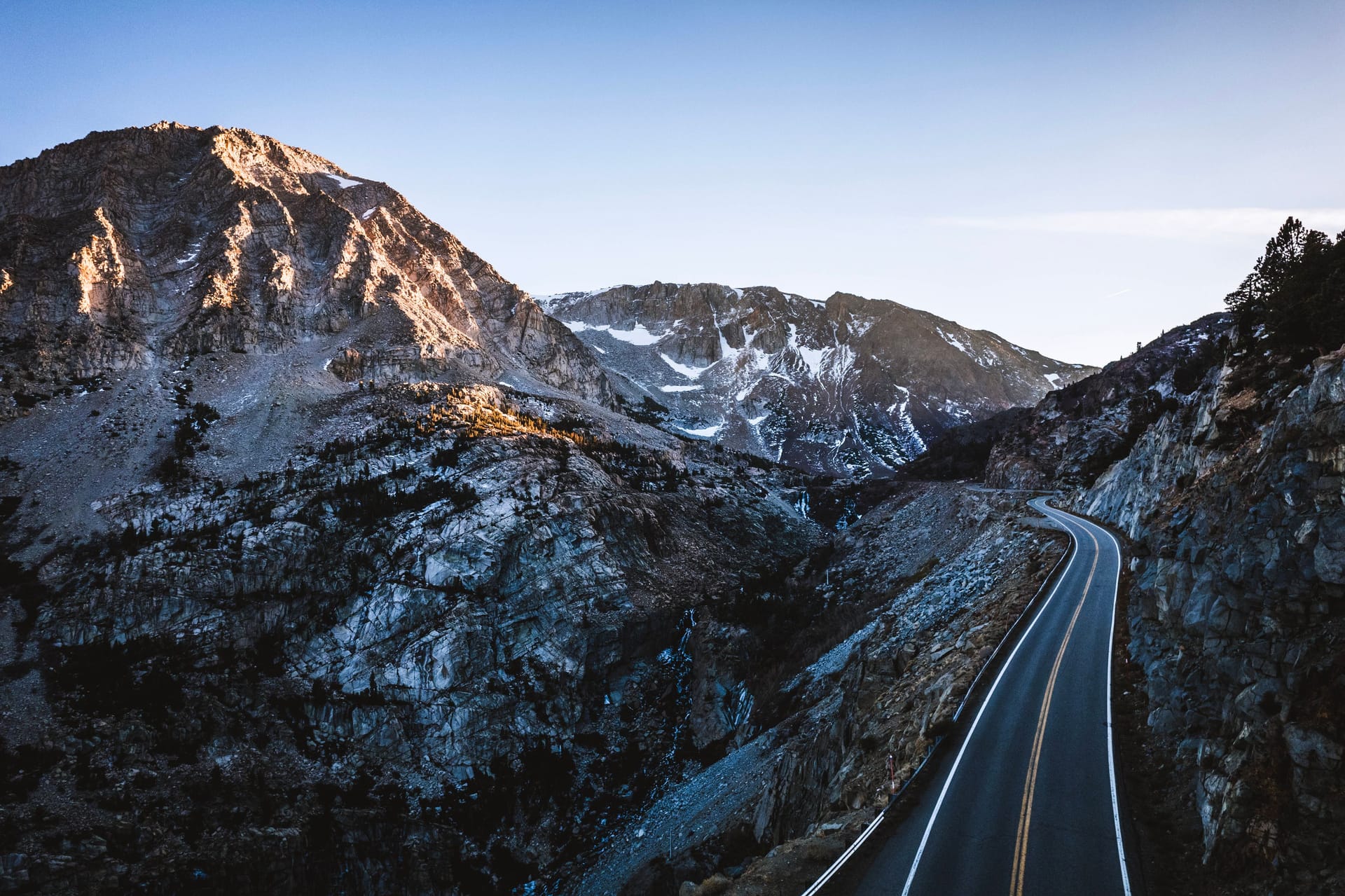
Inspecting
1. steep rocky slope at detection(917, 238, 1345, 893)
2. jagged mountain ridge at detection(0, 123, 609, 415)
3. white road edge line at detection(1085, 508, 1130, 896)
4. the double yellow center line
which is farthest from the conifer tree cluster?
jagged mountain ridge at detection(0, 123, 609, 415)

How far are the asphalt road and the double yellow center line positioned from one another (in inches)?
1.3

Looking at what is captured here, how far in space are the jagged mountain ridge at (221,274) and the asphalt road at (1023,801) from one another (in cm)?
9242

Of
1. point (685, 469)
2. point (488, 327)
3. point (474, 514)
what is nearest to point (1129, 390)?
point (685, 469)

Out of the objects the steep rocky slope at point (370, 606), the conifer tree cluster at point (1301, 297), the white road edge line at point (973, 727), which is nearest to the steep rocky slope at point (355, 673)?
the steep rocky slope at point (370, 606)

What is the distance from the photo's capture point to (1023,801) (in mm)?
16891

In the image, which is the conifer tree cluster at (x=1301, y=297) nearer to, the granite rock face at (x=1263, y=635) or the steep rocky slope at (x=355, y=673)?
the granite rock face at (x=1263, y=635)

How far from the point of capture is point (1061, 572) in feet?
114

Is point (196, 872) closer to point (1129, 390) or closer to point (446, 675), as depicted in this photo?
point (446, 675)

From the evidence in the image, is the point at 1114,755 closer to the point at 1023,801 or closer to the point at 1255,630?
the point at 1023,801

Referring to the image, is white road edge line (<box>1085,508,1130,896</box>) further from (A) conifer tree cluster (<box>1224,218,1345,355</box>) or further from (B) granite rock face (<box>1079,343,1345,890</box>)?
(A) conifer tree cluster (<box>1224,218,1345,355</box>)

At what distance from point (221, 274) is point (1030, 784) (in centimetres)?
11573

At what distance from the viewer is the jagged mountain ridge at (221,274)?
81250 millimetres

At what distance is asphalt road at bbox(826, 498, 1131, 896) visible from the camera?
14.4m

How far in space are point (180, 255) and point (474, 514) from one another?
254ft
